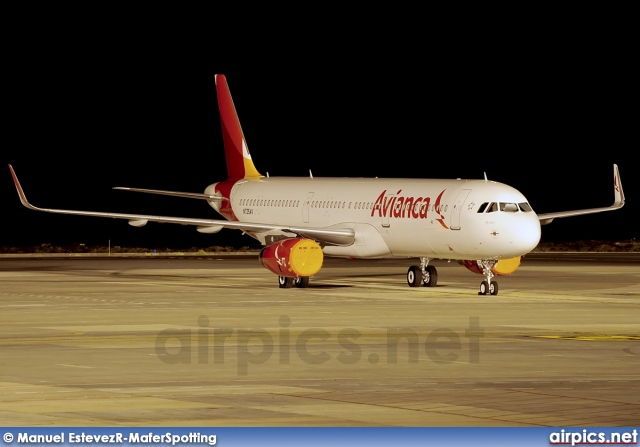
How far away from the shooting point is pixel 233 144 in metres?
65.7

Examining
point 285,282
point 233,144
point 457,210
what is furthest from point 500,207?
point 233,144

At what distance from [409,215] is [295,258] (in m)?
4.12

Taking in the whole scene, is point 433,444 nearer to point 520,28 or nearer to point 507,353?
point 507,353

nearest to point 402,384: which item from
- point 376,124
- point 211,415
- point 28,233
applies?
point 211,415

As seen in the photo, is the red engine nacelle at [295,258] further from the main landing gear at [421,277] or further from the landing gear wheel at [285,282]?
the main landing gear at [421,277]

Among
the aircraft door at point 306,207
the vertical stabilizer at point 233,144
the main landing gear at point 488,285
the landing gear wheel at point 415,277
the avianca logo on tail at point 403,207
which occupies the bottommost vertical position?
the main landing gear at point 488,285

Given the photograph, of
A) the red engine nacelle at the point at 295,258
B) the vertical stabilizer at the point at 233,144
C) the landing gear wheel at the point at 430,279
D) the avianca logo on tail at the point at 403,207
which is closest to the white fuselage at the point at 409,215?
the avianca logo on tail at the point at 403,207

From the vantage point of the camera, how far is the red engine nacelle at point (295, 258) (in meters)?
49.9

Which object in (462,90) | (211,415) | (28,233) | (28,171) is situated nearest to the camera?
(211,415)

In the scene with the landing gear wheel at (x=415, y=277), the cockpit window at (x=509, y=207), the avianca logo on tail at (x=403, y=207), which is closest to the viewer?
the cockpit window at (x=509, y=207)

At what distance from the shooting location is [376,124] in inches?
5640

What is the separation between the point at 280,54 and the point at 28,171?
82.9ft

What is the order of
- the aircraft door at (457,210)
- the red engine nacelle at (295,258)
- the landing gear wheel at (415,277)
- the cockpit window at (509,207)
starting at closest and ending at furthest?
the cockpit window at (509,207) < the aircraft door at (457,210) < the red engine nacelle at (295,258) < the landing gear wheel at (415,277)

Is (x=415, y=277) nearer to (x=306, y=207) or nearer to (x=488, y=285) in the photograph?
(x=488, y=285)
